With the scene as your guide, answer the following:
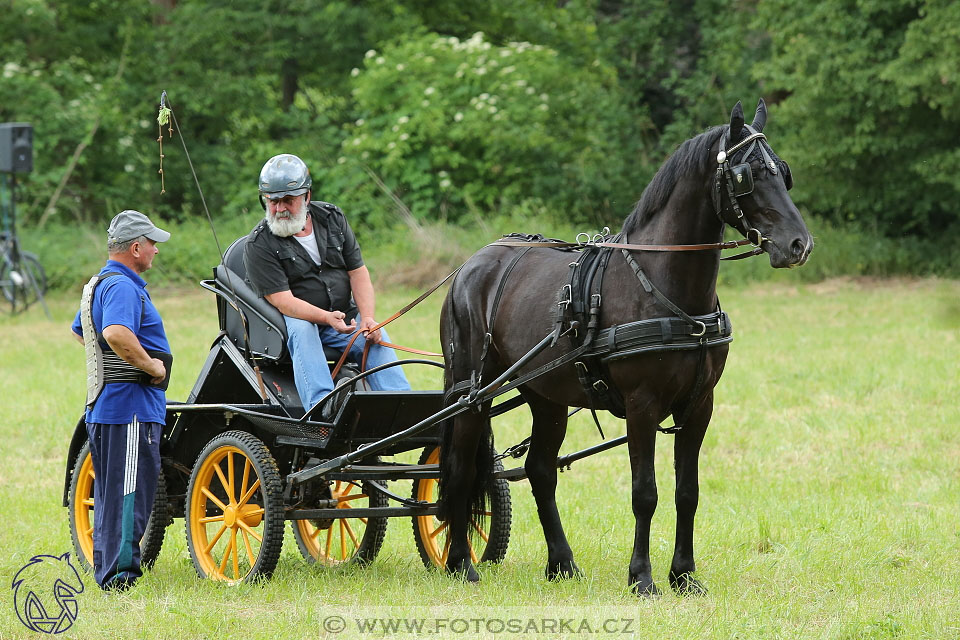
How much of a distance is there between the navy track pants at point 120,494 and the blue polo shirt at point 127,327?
5 centimetres

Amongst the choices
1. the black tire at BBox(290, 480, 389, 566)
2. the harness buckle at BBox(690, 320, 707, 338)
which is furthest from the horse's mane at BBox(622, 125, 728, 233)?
the black tire at BBox(290, 480, 389, 566)

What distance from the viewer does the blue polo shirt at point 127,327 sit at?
4.95 m

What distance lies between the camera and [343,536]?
6.11 m

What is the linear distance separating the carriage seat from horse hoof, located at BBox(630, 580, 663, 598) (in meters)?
1.94

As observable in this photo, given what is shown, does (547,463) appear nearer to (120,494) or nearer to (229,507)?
(229,507)

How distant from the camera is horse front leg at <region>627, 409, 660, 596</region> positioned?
15.8 feet

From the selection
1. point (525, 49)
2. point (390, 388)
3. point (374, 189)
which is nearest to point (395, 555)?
point (390, 388)

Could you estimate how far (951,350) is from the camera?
11391 mm

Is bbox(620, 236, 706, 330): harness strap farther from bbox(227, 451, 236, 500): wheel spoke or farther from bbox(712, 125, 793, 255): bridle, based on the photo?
bbox(227, 451, 236, 500): wheel spoke

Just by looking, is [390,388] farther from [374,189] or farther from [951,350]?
[374,189]

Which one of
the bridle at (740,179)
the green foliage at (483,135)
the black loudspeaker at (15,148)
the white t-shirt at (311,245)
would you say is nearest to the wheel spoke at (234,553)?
the white t-shirt at (311,245)

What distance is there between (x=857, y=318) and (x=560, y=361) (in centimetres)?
1028

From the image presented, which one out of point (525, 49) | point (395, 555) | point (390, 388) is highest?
point (525, 49)

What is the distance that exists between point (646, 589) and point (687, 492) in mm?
456
